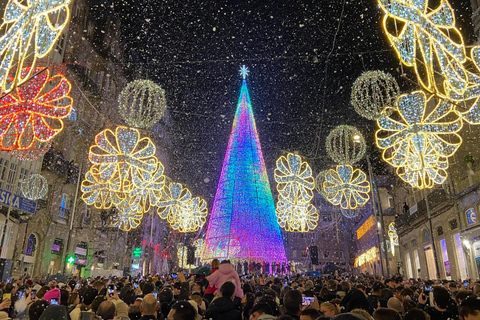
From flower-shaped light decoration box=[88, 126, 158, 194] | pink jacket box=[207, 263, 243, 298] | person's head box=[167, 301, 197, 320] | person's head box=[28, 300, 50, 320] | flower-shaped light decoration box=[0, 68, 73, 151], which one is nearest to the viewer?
person's head box=[167, 301, 197, 320]

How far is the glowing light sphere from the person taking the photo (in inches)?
866

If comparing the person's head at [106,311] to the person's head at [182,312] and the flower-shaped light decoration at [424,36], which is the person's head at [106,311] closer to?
the person's head at [182,312]

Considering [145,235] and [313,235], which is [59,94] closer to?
[145,235]

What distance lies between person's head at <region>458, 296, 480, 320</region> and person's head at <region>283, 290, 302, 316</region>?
1.88 m

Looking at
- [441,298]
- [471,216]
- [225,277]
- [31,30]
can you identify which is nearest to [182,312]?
[441,298]

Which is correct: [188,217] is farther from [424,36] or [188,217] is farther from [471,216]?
[424,36]

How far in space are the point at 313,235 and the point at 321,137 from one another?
42.4m

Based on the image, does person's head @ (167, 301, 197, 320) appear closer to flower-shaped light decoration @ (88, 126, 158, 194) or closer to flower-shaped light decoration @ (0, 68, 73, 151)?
flower-shaped light decoration @ (0, 68, 73, 151)

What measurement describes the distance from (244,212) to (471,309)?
72.0 feet

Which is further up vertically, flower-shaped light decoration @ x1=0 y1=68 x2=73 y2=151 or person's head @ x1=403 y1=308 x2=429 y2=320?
flower-shaped light decoration @ x1=0 y1=68 x2=73 y2=151

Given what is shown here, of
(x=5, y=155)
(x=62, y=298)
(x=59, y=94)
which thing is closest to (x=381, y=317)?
(x=62, y=298)

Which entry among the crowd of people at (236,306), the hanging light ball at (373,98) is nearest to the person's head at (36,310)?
the crowd of people at (236,306)

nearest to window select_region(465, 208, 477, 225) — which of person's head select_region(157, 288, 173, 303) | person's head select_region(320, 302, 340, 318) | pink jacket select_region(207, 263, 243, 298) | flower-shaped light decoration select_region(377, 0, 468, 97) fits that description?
flower-shaped light decoration select_region(377, 0, 468, 97)

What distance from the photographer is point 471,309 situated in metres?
3.92
